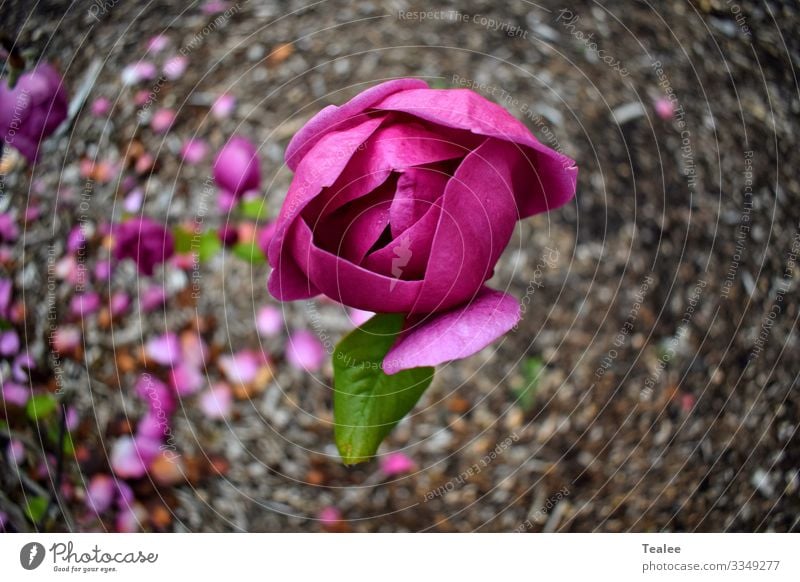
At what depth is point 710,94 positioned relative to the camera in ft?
1.97

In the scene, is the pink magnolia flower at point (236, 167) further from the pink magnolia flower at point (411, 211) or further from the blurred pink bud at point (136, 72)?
the pink magnolia flower at point (411, 211)

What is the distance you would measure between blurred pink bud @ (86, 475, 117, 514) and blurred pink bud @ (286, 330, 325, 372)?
18 centimetres

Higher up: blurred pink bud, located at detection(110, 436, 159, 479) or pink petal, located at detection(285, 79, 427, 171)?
pink petal, located at detection(285, 79, 427, 171)

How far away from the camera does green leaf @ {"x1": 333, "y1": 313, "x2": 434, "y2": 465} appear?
0.35 metres

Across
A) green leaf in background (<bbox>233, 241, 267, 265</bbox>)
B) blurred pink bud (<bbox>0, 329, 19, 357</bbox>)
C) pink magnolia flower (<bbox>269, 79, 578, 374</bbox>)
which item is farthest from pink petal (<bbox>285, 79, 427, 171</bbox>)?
blurred pink bud (<bbox>0, 329, 19, 357</bbox>)

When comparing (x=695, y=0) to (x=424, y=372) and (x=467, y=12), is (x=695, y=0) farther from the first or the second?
(x=424, y=372)

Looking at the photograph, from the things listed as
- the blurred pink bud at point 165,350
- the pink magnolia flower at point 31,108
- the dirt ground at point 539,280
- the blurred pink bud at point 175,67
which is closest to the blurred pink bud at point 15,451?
the dirt ground at point 539,280

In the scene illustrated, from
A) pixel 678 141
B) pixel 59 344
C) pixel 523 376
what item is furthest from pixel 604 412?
pixel 59 344

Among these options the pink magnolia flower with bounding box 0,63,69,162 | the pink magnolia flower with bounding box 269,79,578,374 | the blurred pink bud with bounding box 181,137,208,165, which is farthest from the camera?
the blurred pink bud with bounding box 181,137,208,165

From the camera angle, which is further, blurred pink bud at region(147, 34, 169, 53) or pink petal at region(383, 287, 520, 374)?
blurred pink bud at region(147, 34, 169, 53)

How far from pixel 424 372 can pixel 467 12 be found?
40 cm

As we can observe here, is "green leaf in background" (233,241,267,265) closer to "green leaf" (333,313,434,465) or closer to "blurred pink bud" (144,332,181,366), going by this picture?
"blurred pink bud" (144,332,181,366)

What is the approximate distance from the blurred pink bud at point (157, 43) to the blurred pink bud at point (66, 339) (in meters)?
0.24

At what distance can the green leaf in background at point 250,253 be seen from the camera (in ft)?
1.97
